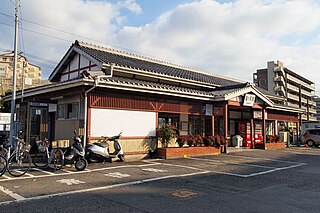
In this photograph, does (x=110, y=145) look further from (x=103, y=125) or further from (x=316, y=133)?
(x=316, y=133)

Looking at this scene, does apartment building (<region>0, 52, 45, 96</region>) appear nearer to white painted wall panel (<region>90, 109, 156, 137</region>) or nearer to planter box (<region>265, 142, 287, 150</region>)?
white painted wall panel (<region>90, 109, 156, 137</region>)

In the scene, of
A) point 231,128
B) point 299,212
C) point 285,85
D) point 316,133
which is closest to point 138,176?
point 299,212

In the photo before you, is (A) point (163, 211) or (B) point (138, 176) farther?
(B) point (138, 176)

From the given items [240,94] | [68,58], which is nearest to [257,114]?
[240,94]

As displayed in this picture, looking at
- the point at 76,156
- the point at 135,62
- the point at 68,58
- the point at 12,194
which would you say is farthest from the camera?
the point at 135,62

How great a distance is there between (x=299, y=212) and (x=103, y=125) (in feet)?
26.8

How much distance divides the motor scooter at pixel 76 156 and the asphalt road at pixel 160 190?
1.26 ft

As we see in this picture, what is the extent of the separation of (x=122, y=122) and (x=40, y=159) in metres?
3.52

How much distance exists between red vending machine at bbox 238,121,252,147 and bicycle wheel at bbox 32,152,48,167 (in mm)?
14194

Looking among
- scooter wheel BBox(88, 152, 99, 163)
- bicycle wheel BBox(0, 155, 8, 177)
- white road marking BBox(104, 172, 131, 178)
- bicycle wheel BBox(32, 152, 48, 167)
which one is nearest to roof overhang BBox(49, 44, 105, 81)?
scooter wheel BBox(88, 152, 99, 163)

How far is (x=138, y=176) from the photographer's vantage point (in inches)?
346

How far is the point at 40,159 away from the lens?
11.2 m

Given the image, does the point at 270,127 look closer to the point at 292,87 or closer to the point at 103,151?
the point at 103,151

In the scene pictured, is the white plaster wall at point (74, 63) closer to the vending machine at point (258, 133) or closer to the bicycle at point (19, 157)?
the bicycle at point (19, 157)
